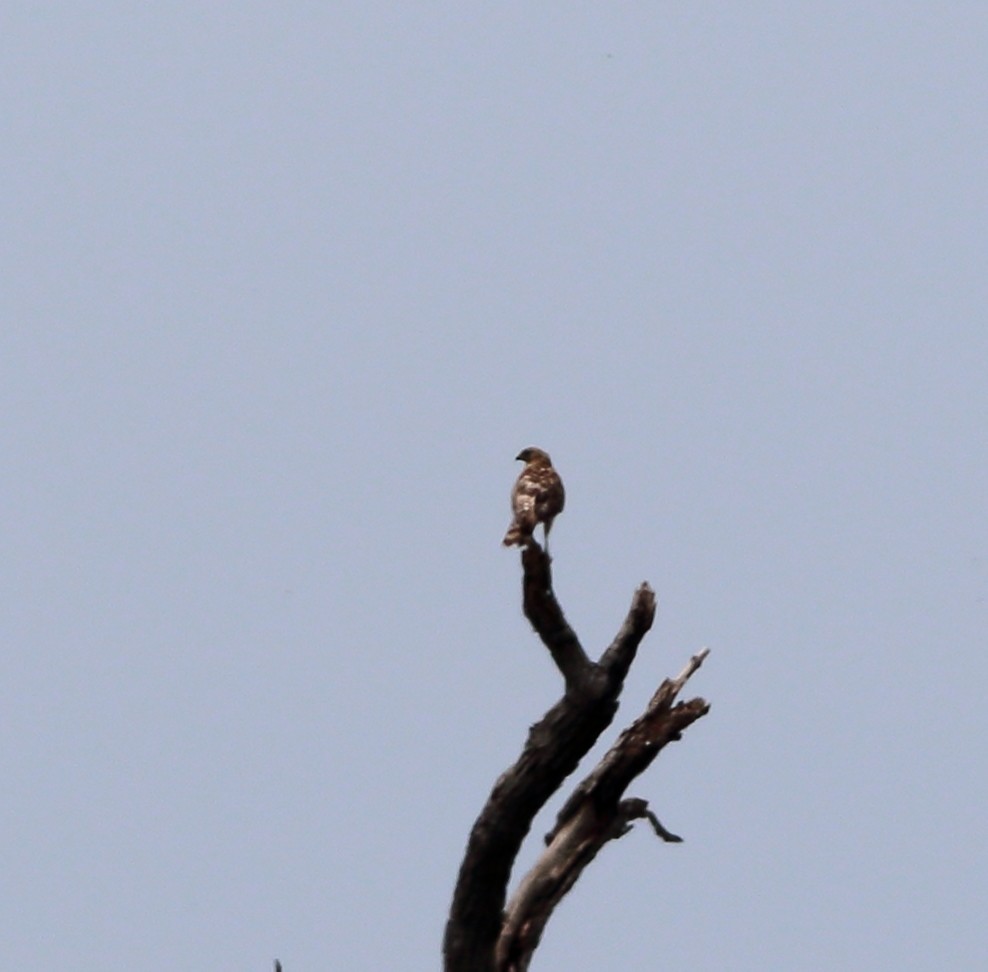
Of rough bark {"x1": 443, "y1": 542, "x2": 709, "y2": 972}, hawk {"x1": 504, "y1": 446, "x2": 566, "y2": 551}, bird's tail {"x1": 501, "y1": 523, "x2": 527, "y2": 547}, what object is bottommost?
rough bark {"x1": 443, "y1": 542, "x2": 709, "y2": 972}

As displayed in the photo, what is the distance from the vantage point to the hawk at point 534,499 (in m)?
8.57

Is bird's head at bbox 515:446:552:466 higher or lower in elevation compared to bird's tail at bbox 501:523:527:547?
higher

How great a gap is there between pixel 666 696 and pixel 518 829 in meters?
1.23

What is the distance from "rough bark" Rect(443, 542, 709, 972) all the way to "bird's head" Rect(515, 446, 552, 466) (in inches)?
48.2

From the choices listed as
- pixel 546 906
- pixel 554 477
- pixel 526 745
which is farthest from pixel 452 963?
pixel 554 477

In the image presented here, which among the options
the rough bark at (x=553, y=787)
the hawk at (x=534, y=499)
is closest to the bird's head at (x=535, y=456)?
the hawk at (x=534, y=499)

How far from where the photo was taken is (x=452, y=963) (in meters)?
8.87

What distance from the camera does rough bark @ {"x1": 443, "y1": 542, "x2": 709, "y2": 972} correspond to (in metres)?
8.57

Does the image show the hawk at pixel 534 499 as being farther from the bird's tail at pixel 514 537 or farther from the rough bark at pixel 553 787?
the rough bark at pixel 553 787

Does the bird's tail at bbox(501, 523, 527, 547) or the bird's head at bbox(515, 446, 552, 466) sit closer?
the bird's tail at bbox(501, 523, 527, 547)

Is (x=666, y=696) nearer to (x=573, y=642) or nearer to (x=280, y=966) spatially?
(x=573, y=642)

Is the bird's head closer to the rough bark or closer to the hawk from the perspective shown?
the hawk

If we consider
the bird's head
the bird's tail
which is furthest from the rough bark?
the bird's head

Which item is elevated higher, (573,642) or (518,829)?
(573,642)
